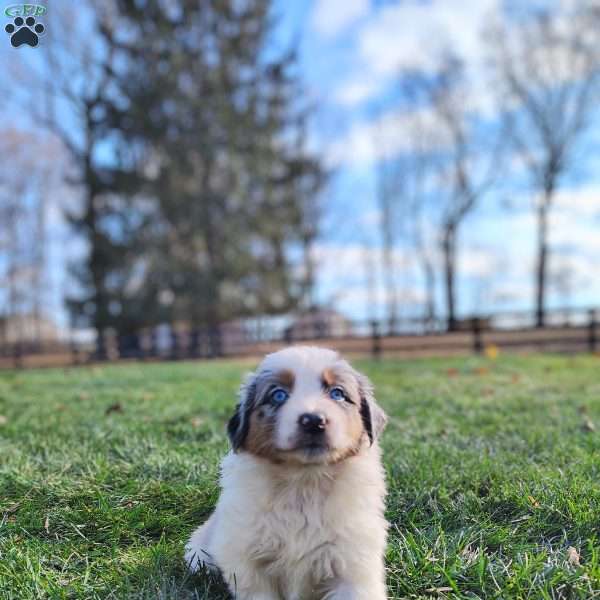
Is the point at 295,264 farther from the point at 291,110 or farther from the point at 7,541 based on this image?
the point at 7,541

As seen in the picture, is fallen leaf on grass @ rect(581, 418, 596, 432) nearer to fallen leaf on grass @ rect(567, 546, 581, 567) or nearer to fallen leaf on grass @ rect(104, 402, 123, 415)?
fallen leaf on grass @ rect(567, 546, 581, 567)

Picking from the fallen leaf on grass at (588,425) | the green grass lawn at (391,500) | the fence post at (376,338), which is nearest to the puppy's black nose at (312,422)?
the green grass lawn at (391,500)

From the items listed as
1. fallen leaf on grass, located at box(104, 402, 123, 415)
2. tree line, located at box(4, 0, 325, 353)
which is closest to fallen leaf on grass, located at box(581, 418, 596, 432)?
fallen leaf on grass, located at box(104, 402, 123, 415)

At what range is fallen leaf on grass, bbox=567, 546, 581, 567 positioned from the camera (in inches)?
118

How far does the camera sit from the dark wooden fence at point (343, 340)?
20766mm

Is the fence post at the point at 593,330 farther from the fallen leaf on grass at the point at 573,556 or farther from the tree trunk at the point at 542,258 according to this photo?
the fallen leaf on grass at the point at 573,556

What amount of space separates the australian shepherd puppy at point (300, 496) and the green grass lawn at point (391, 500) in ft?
1.11

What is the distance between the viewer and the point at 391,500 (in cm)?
392

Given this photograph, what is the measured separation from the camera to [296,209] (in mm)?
32094

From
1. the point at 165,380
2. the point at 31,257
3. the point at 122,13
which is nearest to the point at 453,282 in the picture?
the point at 122,13

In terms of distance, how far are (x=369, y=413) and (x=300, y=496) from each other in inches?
22.7

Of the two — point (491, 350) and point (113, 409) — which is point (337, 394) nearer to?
point (113, 409)

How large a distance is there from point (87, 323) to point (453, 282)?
19334 millimetres
